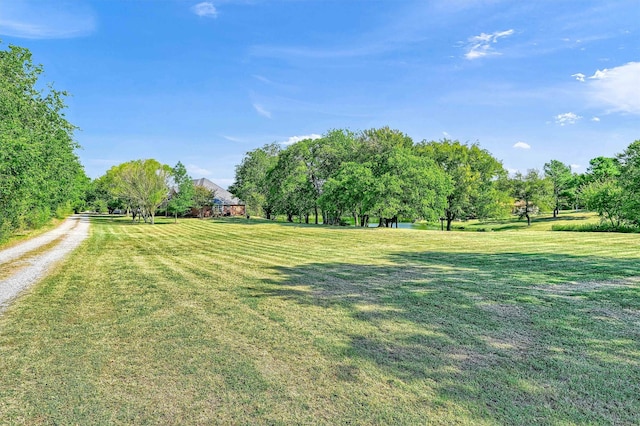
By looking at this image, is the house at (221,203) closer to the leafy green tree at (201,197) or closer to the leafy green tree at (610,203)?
the leafy green tree at (201,197)

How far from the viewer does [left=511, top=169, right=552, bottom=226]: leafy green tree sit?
43844mm

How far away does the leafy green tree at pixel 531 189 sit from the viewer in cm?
4384

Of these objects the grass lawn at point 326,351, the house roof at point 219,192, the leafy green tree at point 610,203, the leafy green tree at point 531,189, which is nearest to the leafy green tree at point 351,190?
the leafy green tree at point 610,203

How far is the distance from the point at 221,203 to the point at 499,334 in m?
68.5

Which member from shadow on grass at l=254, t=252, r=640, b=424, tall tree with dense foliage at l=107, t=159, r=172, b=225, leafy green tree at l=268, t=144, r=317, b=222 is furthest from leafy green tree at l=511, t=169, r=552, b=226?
tall tree with dense foliage at l=107, t=159, r=172, b=225

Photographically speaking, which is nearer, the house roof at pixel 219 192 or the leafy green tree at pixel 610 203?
the leafy green tree at pixel 610 203

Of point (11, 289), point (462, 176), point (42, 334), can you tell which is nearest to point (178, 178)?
point (462, 176)

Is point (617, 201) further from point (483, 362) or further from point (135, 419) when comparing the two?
point (135, 419)

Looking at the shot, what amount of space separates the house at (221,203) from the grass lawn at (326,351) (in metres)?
61.5

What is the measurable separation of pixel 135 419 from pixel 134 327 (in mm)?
2532

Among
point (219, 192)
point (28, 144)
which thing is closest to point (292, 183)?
point (28, 144)

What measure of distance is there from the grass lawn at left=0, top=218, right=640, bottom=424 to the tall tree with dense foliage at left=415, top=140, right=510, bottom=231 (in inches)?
1213

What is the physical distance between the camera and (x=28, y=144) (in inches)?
486

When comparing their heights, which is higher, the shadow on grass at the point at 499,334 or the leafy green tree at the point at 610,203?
the leafy green tree at the point at 610,203
